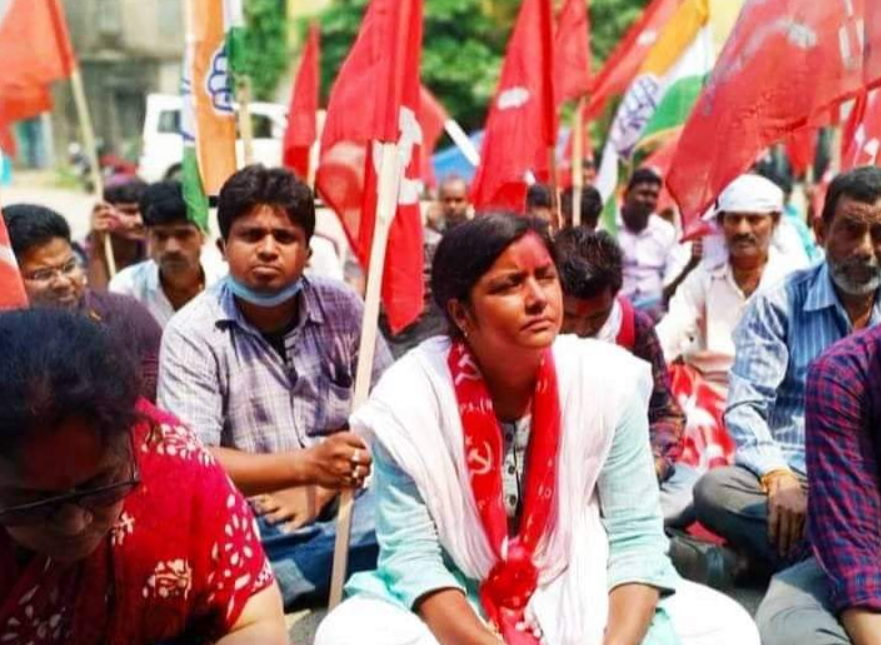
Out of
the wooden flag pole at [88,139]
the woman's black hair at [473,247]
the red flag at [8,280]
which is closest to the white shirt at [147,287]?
the wooden flag pole at [88,139]

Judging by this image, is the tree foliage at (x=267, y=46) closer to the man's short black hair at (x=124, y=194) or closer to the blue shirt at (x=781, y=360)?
the man's short black hair at (x=124, y=194)

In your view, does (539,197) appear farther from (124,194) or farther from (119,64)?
(119,64)

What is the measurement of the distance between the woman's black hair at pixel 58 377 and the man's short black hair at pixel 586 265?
7.03 feet

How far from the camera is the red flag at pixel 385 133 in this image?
430 cm

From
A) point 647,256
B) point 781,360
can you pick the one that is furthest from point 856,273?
point 647,256

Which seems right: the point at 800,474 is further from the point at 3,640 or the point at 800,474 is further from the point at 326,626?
the point at 3,640

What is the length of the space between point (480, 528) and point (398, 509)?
0.19m

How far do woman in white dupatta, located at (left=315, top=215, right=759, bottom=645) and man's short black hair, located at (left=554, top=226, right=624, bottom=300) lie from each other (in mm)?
906

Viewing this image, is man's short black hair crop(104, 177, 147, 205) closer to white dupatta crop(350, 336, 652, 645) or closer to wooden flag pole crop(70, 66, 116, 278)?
wooden flag pole crop(70, 66, 116, 278)

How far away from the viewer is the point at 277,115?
15.7m

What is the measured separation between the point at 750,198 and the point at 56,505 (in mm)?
4286

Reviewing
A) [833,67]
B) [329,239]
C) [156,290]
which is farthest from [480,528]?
[329,239]

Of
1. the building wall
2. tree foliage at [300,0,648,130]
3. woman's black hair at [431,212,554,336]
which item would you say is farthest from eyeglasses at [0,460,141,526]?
the building wall

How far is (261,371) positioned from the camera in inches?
163
